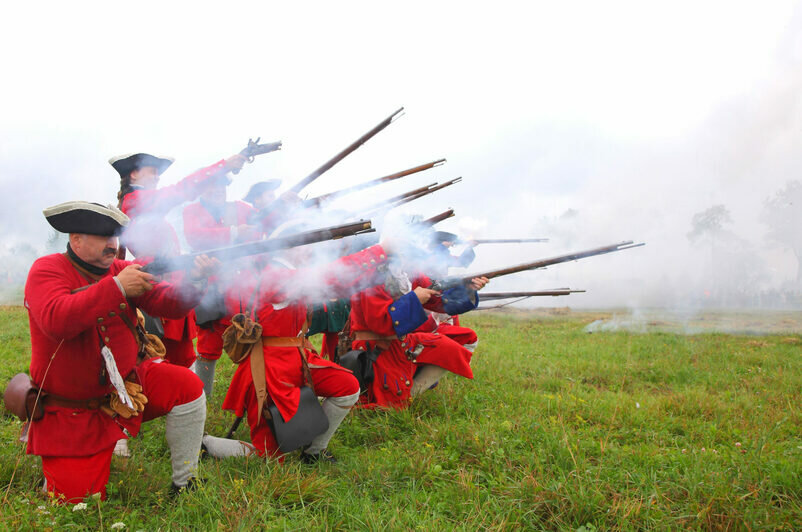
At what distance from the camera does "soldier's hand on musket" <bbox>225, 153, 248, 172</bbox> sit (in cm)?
525

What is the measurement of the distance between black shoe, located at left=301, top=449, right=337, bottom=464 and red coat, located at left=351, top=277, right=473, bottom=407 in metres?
1.26

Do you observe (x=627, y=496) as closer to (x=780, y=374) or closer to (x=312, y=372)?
(x=312, y=372)

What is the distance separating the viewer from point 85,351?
3363mm

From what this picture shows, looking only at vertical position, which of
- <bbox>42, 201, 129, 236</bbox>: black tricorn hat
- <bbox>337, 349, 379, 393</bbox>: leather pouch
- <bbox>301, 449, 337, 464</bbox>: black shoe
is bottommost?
<bbox>301, 449, 337, 464</bbox>: black shoe

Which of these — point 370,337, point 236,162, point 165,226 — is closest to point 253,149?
point 236,162

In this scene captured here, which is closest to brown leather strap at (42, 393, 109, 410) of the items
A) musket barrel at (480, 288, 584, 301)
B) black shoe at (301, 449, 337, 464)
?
black shoe at (301, 449, 337, 464)

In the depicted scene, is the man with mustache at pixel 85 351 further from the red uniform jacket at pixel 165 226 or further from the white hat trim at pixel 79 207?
the red uniform jacket at pixel 165 226

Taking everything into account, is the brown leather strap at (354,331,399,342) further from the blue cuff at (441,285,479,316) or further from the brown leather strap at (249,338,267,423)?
the brown leather strap at (249,338,267,423)

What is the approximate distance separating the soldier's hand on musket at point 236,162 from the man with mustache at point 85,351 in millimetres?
1950

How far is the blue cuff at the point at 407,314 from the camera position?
554 cm

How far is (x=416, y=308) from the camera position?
18.2 feet

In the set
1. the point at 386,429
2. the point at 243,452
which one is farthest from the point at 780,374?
the point at 243,452

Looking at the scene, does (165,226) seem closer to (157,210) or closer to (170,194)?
(157,210)

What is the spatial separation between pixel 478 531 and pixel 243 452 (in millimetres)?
2196
